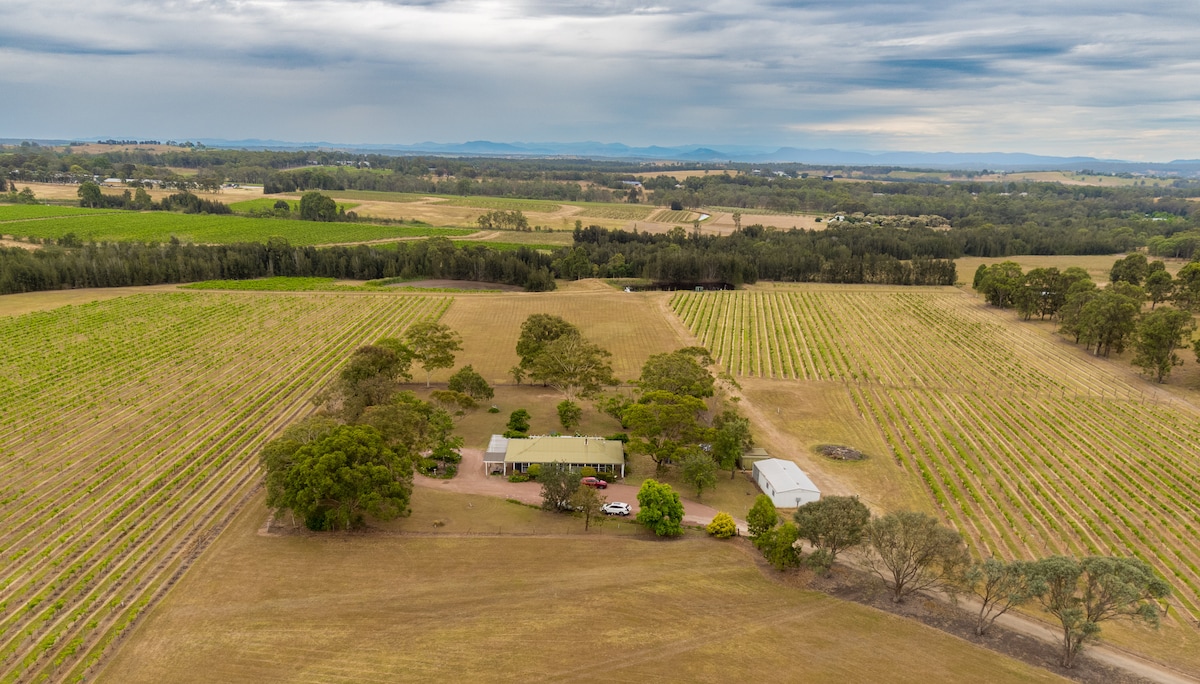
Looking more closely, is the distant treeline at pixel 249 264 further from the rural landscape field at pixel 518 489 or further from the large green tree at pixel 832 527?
the large green tree at pixel 832 527

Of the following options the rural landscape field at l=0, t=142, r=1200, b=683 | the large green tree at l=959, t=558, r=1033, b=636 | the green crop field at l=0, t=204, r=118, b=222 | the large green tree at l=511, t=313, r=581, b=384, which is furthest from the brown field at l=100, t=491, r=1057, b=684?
the green crop field at l=0, t=204, r=118, b=222

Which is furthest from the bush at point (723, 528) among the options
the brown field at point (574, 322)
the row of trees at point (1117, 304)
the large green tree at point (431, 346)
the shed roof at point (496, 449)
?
the row of trees at point (1117, 304)

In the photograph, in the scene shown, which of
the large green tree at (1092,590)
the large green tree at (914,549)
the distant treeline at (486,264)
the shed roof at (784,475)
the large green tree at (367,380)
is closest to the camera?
the large green tree at (1092,590)

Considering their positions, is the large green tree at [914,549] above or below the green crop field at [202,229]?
below

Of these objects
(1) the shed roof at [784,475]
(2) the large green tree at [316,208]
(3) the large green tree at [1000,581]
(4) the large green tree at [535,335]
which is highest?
(2) the large green tree at [316,208]

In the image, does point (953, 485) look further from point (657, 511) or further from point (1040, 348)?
point (1040, 348)

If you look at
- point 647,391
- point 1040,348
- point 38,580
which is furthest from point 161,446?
point 1040,348

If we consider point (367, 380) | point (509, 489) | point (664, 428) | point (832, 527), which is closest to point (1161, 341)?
point (664, 428)

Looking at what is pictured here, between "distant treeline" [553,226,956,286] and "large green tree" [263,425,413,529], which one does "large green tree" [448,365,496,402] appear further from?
"distant treeline" [553,226,956,286]
